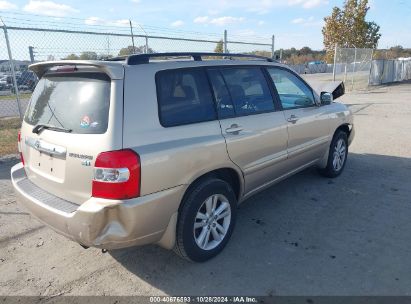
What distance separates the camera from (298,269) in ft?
9.83

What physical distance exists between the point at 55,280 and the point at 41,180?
875 mm

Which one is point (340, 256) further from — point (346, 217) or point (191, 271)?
point (191, 271)

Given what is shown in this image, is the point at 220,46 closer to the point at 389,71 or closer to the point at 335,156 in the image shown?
the point at 335,156

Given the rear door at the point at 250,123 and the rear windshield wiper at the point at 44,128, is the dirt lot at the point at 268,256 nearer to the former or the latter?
the rear door at the point at 250,123

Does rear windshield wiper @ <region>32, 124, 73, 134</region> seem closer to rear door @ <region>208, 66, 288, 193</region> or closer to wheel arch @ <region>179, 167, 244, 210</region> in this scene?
wheel arch @ <region>179, 167, 244, 210</region>

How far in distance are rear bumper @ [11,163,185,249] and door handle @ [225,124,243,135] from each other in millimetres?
761

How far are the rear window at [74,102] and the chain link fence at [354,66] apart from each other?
54.1 ft

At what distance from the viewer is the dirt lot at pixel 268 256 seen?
281 centimetres

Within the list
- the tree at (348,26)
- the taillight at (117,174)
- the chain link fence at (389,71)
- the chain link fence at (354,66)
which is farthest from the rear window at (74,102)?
the tree at (348,26)

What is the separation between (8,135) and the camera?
7.93 meters

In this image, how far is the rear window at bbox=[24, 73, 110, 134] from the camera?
2504 millimetres

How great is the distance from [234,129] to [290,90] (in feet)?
5.06

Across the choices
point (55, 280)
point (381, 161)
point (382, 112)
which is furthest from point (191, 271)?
point (382, 112)

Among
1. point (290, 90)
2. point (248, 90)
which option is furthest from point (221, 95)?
point (290, 90)
